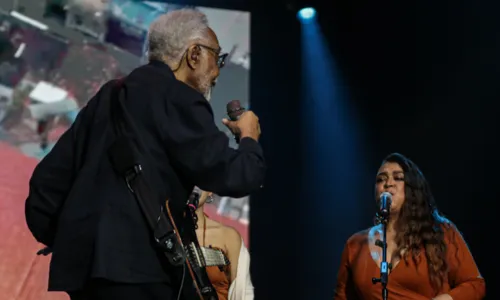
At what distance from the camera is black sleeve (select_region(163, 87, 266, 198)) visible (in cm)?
142

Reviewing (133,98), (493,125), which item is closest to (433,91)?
(493,125)

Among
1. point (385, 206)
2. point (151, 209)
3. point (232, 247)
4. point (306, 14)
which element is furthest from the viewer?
point (306, 14)

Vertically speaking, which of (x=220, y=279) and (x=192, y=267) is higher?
(x=192, y=267)

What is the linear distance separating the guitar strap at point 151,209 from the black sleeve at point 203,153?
0.29 feet

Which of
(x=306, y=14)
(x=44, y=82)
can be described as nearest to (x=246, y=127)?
(x=44, y=82)

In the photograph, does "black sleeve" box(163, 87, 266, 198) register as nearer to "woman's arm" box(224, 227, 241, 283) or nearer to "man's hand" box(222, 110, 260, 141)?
"man's hand" box(222, 110, 260, 141)

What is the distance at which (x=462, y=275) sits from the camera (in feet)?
9.70

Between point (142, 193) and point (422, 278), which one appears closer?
point (142, 193)

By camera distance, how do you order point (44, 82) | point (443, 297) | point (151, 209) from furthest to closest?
1. point (44, 82)
2. point (443, 297)
3. point (151, 209)

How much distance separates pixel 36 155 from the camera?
3762mm

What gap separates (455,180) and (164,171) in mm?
3868

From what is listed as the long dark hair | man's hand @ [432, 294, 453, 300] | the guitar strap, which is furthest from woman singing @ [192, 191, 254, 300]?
the guitar strap

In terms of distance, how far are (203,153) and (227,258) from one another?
1.66m

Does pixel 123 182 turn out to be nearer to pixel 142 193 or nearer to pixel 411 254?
pixel 142 193
